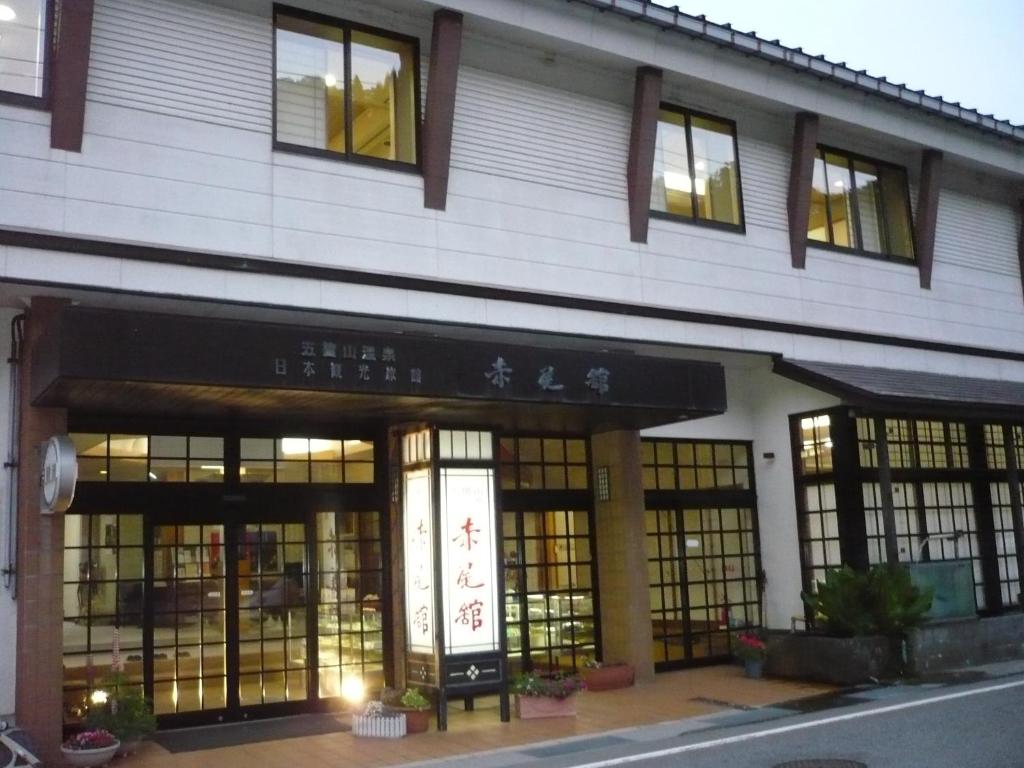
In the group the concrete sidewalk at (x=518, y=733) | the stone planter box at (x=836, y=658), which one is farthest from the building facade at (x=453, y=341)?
the stone planter box at (x=836, y=658)

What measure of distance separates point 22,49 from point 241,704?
7971 mm

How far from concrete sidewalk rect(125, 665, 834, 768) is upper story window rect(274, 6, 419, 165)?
696 centimetres

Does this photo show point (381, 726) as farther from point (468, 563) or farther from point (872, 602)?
point (872, 602)

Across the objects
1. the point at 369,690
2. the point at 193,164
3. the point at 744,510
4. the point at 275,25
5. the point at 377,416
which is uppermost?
the point at 275,25

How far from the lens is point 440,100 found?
42.3 ft

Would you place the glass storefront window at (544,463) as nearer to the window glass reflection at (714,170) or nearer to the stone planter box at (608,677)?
the stone planter box at (608,677)

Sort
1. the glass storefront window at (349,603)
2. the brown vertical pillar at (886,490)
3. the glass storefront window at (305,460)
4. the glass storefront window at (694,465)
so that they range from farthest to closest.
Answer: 1. the glass storefront window at (694,465)
2. the brown vertical pillar at (886,490)
3. the glass storefront window at (349,603)
4. the glass storefront window at (305,460)

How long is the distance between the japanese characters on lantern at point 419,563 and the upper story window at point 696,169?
5.69m

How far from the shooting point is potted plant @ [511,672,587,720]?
12.7 m

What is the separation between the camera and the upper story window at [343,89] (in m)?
12.5

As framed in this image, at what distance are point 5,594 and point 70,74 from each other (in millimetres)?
5519

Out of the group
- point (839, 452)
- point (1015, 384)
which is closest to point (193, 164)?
point (839, 452)

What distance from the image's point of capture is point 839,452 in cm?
1677

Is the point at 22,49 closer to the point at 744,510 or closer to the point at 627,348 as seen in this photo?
the point at 627,348
